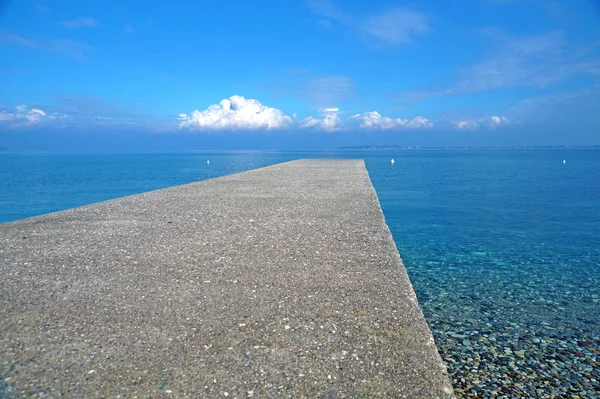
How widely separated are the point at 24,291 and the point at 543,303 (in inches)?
285

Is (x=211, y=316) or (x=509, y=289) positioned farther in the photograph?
(x=509, y=289)

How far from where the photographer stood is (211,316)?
3740mm

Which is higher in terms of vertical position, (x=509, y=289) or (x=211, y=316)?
(x=211, y=316)

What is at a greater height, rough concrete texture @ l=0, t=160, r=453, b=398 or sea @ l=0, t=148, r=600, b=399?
rough concrete texture @ l=0, t=160, r=453, b=398

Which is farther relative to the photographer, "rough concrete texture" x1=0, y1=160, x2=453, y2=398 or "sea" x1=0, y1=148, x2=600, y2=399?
"sea" x1=0, y1=148, x2=600, y2=399

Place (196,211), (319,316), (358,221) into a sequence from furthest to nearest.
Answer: (196,211) < (358,221) < (319,316)

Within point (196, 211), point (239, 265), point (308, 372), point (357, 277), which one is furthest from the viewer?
point (196, 211)

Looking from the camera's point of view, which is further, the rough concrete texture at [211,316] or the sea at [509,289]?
the sea at [509,289]

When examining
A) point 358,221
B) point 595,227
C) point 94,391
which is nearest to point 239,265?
point 94,391

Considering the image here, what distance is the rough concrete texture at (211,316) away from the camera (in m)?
2.83

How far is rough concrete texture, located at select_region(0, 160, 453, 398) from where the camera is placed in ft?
9.27

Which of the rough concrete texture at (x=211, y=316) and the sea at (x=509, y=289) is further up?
the rough concrete texture at (x=211, y=316)

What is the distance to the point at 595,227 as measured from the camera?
1420cm

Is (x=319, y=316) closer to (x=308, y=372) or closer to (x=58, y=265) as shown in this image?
(x=308, y=372)
